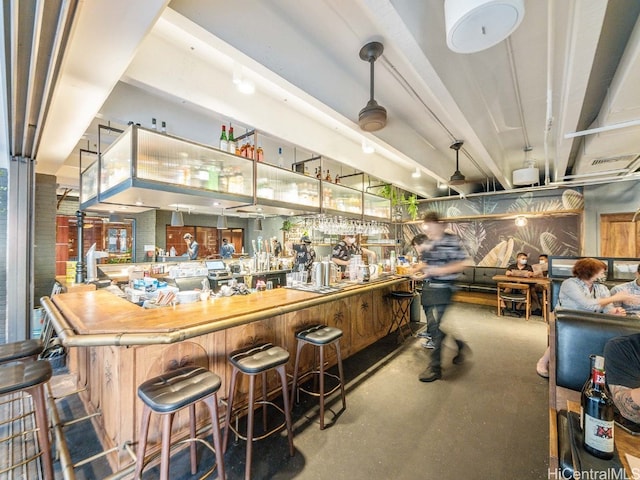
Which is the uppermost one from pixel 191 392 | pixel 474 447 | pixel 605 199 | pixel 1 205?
pixel 605 199

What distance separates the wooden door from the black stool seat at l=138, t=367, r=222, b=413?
25.3 ft

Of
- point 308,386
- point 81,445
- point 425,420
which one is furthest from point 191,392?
point 425,420

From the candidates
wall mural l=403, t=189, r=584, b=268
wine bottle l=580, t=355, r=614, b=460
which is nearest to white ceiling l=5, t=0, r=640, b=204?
wine bottle l=580, t=355, r=614, b=460

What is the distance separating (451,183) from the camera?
4719 mm

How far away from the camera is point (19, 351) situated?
6.75 feet

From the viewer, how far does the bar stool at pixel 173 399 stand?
1417 mm

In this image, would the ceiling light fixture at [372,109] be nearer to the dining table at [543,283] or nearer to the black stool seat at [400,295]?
the black stool seat at [400,295]

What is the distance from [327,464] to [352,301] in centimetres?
189

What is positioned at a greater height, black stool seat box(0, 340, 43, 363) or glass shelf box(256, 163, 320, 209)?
glass shelf box(256, 163, 320, 209)

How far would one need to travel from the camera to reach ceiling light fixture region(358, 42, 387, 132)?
2162mm

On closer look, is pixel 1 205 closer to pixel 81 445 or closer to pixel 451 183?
pixel 81 445

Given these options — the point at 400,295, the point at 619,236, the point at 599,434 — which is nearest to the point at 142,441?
the point at 599,434

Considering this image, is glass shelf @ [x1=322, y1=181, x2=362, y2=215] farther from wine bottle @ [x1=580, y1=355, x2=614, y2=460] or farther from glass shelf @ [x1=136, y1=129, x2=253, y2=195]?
wine bottle @ [x1=580, y1=355, x2=614, y2=460]

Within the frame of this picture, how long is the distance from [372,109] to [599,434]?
2.32 meters
